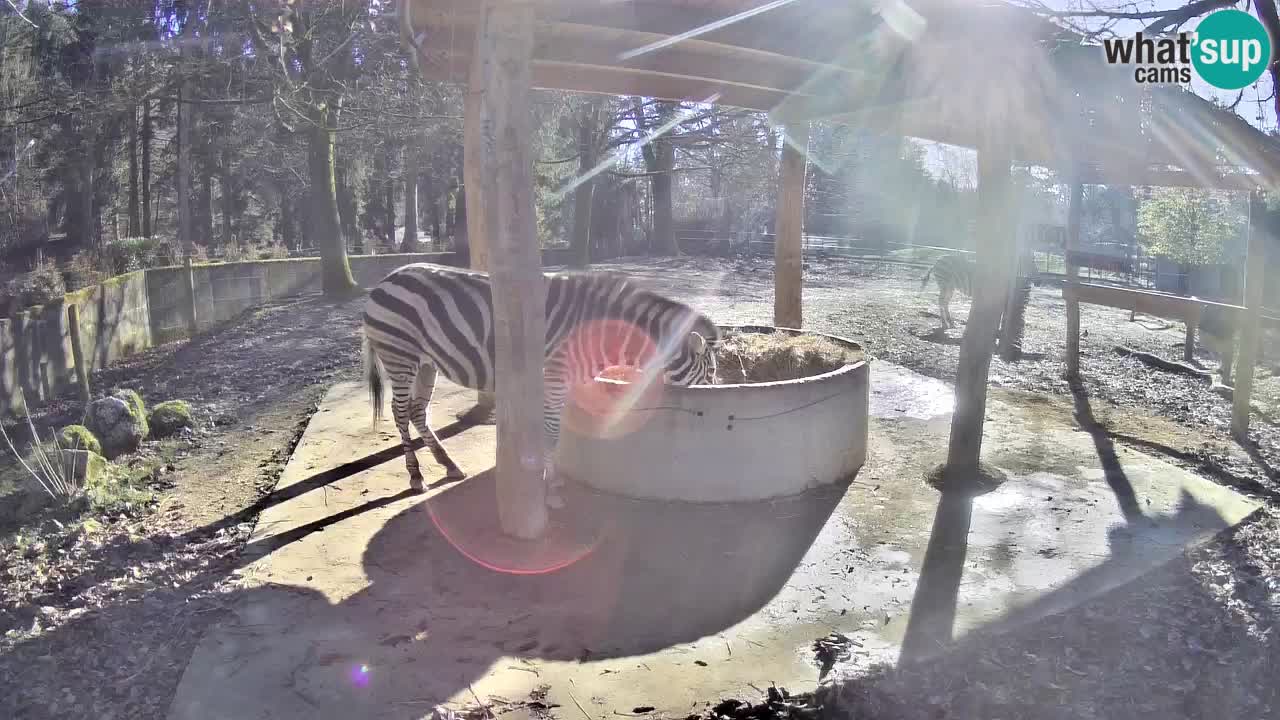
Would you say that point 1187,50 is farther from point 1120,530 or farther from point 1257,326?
point 1120,530

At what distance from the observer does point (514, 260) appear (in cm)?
480

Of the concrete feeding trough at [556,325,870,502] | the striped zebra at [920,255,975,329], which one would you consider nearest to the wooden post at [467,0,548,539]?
the concrete feeding trough at [556,325,870,502]

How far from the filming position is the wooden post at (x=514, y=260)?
4605 millimetres

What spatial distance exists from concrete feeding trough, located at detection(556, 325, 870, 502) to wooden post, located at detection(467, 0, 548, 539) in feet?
3.20

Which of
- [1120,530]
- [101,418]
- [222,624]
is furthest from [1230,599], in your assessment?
[101,418]

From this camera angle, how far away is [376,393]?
701 cm

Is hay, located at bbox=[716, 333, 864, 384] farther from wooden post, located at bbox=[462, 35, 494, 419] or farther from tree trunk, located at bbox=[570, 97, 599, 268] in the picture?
tree trunk, located at bbox=[570, 97, 599, 268]

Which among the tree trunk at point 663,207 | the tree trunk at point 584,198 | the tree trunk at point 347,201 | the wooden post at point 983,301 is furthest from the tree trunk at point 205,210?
the wooden post at point 983,301

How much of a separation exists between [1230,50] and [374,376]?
7.37 meters

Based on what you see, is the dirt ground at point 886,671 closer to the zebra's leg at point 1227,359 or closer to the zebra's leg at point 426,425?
the zebra's leg at point 1227,359

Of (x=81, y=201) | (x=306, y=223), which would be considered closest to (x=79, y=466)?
(x=81, y=201)

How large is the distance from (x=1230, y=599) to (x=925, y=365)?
706 cm

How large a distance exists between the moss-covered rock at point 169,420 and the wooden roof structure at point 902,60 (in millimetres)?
4103

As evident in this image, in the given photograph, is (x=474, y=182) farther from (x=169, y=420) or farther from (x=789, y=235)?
(x=169, y=420)
